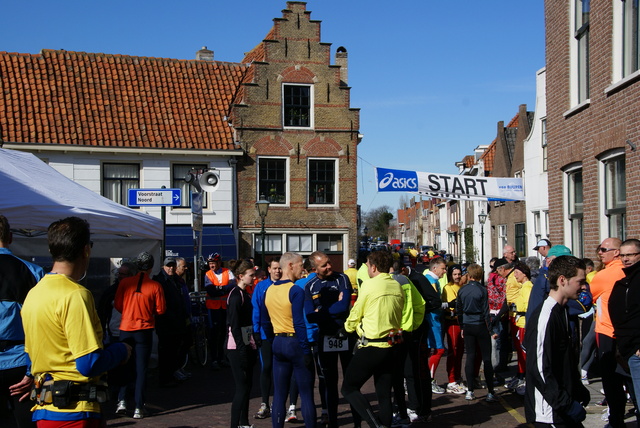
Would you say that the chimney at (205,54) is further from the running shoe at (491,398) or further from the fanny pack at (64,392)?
the fanny pack at (64,392)

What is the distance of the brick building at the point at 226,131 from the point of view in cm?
2284

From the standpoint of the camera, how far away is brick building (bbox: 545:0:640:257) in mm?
10281

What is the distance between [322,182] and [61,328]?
836 inches

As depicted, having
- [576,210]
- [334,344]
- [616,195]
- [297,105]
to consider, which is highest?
[297,105]

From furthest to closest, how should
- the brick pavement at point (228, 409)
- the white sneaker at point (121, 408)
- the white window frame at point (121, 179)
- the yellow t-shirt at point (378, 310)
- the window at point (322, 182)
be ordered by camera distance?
1. the window at point (322, 182)
2. the white window frame at point (121, 179)
3. the white sneaker at point (121, 408)
4. the brick pavement at point (228, 409)
5. the yellow t-shirt at point (378, 310)

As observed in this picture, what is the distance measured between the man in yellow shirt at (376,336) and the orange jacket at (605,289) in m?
1.94

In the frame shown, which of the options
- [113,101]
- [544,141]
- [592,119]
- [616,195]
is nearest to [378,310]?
[616,195]

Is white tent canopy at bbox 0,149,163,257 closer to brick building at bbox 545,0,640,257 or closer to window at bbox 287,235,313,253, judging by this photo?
brick building at bbox 545,0,640,257

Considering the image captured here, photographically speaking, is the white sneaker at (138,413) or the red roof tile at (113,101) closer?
the white sneaker at (138,413)

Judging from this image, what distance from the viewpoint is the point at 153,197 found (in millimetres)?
11617

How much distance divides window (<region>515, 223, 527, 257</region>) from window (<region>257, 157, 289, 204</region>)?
35.0 ft


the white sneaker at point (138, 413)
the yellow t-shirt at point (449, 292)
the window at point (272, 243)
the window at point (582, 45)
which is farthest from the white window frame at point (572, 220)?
the window at point (272, 243)

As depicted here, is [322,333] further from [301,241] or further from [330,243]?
[330,243]

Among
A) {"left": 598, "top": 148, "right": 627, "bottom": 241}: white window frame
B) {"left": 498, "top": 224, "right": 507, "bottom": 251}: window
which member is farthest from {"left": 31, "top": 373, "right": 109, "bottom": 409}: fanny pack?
{"left": 498, "top": 224, "right": 507, "bottom": 251}: window
